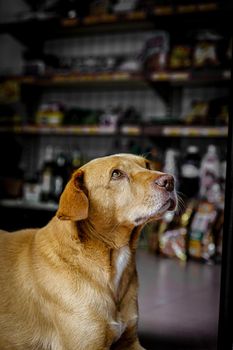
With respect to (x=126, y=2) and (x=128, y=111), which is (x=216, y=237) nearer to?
(x=128, y=111)

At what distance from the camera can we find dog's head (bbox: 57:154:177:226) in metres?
1.34

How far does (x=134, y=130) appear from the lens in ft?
13.5

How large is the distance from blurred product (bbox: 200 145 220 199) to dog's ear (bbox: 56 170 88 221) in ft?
8.50

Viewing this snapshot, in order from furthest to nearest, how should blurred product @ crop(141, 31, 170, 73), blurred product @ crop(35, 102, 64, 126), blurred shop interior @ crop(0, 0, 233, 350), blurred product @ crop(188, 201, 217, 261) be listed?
blurred product @ crop(35, 102, 64, 126) → blurred product @ crop(141, 31, 170, 73) → blurred shop interior @ crop(0, 0, 233, 350) → blurred product @ crop(188, 201, 217, 261)

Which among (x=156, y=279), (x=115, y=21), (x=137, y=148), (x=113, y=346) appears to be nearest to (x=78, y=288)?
(x=113, y=346)

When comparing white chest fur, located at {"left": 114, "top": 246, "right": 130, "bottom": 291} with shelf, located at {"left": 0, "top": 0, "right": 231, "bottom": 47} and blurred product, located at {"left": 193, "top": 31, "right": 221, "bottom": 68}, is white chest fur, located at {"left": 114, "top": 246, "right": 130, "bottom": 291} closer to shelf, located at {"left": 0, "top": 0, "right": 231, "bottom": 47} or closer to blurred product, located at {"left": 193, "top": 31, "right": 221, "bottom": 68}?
blurred product, located at {"left": 193, "top": 31, "right": 221, "bottom": 68}

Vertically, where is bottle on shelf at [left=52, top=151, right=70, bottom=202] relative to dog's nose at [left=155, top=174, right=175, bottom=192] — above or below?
below

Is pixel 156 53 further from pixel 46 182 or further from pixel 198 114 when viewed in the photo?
pixel 46 182

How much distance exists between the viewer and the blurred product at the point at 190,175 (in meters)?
3.96

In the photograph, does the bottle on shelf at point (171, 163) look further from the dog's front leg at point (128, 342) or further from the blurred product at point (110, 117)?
the dog's front leg at point (128, 342)

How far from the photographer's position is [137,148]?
14.1 ft

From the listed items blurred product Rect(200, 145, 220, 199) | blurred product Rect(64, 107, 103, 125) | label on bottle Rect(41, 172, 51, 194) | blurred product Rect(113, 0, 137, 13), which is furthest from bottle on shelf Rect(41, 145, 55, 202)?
blurred product Rect(113, 0, 137, 13)

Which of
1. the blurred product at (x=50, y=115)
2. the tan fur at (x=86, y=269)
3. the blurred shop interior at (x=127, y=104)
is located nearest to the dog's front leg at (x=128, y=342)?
the tan fur at (x=86, y=269)

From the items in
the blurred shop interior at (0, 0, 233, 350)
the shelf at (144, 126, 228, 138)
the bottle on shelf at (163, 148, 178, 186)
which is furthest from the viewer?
the bottle on shelf at (163, 148, 178, 186)
